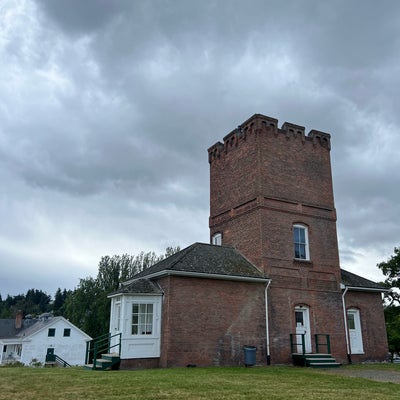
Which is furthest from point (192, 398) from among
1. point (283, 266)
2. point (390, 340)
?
point (390, 340)

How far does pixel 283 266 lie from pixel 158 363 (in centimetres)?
711

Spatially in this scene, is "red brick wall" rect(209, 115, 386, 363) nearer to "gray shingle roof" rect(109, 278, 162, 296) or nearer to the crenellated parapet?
the crenellated parapet

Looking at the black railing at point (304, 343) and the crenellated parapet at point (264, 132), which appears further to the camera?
the crenellated parapet at point (264, 132)

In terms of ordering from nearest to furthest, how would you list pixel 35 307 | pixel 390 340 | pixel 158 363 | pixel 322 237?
pixel 158 363
pixel 322 237
pixel 390 340
pixel 35 307

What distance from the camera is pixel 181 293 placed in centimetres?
1596

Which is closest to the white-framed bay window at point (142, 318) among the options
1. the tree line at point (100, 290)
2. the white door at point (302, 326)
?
the white door at point (302, 326)

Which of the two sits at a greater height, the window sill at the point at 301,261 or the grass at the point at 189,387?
the window sill at the point at 301,261

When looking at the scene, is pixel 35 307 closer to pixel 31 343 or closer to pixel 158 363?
pixel 31 343

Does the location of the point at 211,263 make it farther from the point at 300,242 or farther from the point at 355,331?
the point at 355,331

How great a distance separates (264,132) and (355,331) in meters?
10.8

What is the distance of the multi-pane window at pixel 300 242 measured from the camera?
19.8 m

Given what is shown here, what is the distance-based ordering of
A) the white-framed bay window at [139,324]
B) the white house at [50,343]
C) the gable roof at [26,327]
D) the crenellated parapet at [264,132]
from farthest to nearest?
the gable roof at [26,327] → the white house at [50,343] → the crenellated parapet at [264,132] → the white-framed bay window at [139,324]

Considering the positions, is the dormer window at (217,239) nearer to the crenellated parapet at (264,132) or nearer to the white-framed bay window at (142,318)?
the crenellated parapet at (264,132)

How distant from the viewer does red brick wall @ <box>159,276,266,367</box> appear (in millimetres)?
15414
